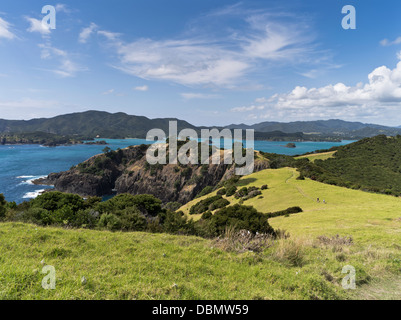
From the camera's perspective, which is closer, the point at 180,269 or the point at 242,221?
the point at 180,269

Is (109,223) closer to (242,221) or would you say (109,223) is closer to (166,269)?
(166,269)

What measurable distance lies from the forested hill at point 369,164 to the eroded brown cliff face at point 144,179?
4246cm

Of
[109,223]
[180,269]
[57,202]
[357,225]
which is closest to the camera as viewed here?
[180,269]

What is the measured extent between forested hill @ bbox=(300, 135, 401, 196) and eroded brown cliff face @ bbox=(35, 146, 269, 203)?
4246 cm

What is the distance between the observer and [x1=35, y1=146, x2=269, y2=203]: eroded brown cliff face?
348 ft

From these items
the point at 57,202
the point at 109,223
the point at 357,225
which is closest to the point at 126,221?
the point at 109,223

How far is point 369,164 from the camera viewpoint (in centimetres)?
11088

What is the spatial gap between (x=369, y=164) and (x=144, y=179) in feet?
403

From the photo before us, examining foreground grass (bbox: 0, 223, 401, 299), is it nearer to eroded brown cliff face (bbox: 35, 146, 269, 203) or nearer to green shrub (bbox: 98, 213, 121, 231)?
green shrub (bbox: 98, 213, 121, 231)

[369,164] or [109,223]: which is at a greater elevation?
[109,223]

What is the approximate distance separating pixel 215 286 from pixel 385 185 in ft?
350

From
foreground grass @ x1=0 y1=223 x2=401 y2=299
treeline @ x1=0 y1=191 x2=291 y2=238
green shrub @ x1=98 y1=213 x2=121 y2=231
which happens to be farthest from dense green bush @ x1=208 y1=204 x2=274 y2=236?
green shrub @ x1=98 y1=213 x2=121 y2=231
